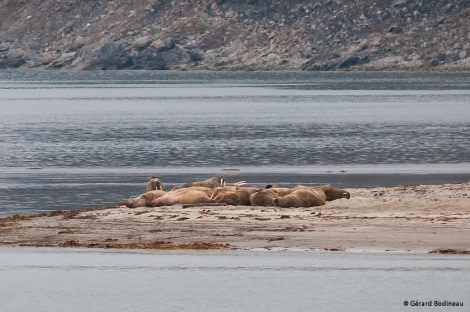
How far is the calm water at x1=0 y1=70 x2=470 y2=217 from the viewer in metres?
39.8

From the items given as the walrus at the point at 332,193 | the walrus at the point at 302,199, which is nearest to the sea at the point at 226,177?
the walrus at the point at 302,199

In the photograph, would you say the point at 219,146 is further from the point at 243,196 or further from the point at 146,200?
the point at 243,196

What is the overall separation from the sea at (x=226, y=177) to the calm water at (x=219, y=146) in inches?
3.4

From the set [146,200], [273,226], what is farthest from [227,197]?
Answer: [273,226]

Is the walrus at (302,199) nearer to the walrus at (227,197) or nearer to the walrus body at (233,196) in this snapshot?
the walrus body at (233,196)

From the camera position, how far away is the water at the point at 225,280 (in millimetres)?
19500

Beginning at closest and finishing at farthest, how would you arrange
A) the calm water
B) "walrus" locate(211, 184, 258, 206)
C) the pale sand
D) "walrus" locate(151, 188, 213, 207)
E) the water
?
the water, the pale sand, "walrus" locate(211, 184, 258, 206), "walrus" locate(151, 188, 213, 207), the calm water

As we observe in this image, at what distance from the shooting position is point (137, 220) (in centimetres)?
2750

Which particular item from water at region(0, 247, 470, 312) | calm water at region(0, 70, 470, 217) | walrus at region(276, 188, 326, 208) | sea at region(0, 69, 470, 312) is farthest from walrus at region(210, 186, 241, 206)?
calm water at region(0, 70, 470, 217)

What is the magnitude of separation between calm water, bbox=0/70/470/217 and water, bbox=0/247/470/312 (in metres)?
8.46

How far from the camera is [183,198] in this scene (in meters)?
29.2

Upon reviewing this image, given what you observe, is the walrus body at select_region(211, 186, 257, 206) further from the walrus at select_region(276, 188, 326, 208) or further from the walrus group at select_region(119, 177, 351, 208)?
the walrus at select_region(276, 188, 326, 208)

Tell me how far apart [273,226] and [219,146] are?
109 feet

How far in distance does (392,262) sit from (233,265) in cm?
290
